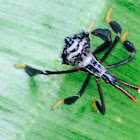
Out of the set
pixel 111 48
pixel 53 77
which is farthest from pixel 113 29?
pixel 53 77

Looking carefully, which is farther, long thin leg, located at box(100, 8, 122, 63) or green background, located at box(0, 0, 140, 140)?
long thin leg, located at box(100, 8, 122, 63)

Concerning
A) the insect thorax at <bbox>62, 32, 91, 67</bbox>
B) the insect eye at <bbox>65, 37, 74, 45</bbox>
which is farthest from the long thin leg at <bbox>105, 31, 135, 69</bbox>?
the insect eye at <bbox>65, 37, 74, 45</bbox>

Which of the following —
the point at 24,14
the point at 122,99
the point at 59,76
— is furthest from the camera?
the point at 122,99

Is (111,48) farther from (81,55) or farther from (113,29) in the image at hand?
(81,55)

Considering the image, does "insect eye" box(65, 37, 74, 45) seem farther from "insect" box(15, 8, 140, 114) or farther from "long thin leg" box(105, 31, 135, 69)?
"long thin leg" box(105, 31, 135, 69)

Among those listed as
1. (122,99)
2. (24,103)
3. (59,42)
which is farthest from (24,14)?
(122,99)

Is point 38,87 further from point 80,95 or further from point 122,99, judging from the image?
point 122,99
